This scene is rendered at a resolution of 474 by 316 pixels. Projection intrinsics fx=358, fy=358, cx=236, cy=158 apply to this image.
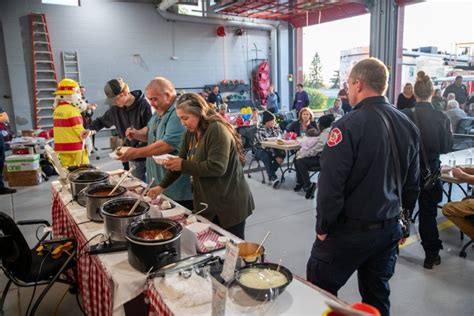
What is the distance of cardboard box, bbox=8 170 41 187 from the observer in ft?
18.5

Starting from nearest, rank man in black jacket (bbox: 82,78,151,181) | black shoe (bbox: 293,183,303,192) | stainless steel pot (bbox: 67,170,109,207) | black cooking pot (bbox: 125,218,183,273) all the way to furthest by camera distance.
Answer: black cooking pot (bbox: 125,218,183,273) → stainless steel pot (bbox: 67,170,109,207) → man in black jacket (bbox: 82,78,151,181) → black shoe (bbox: 293,183,303,192)

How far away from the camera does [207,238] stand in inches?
65.1

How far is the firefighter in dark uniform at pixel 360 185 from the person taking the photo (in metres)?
1.46

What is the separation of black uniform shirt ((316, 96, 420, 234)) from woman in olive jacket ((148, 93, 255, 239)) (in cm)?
59

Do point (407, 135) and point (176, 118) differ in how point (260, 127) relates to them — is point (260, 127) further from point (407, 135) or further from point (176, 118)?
point (407, 135)

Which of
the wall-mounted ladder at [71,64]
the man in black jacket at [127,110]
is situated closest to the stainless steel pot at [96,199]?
the man in black jacket at [127,110]

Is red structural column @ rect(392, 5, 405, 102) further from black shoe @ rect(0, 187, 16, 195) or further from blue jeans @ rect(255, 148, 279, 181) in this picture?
black shoe @ rect(0, 187, 16, 195)

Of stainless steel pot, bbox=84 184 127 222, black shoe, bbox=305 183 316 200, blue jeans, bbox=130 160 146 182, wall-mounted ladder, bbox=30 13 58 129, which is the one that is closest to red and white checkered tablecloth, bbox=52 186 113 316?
stainless steel pot, bbox=84 184 127 222

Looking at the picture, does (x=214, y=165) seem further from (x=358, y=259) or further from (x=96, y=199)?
(x=358, y=259)

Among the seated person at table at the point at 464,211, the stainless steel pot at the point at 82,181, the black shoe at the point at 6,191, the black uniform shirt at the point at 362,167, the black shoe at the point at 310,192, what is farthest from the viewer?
the black shoe at the point at 6,191

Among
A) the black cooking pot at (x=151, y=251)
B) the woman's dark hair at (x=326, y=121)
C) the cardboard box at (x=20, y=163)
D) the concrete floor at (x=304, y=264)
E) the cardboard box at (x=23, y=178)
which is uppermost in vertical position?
the woman's dark hair at (x=326, y=121)

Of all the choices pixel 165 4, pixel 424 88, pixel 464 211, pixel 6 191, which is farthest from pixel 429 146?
pixel 165 4

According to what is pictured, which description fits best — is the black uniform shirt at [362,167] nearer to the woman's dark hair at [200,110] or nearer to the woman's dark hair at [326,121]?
the woman's dark hair at [200,110]

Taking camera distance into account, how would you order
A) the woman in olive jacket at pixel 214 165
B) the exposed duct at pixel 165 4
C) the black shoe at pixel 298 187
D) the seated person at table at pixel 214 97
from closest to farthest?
the woman in olive jacket at pixel 214 165
the black shoe at pixel 298 187
the exposed duct at pixel 165 4
the seated person at table at pixel 214 97
